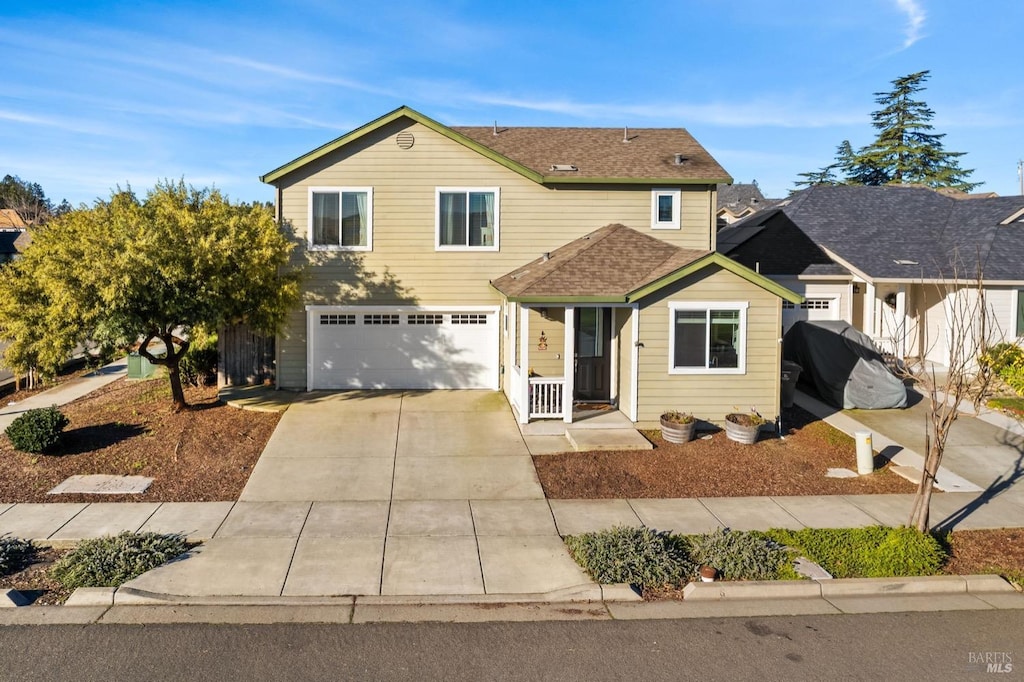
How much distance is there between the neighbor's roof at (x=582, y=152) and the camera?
17422 mm

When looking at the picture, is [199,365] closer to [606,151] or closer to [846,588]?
[606,151]

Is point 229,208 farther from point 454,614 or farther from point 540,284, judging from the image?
point 454,614

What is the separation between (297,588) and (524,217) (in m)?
12.1

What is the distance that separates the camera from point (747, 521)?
10.1m

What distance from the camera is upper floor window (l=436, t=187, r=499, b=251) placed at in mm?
17906

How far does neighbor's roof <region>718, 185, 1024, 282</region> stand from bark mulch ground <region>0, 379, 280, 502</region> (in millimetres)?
15283

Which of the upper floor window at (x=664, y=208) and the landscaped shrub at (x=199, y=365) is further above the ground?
the upper floor window at (x=664, y=208)

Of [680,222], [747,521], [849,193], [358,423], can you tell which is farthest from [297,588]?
[849,193]

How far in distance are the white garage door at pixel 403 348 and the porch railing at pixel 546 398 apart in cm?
351

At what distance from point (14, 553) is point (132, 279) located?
5865 mm

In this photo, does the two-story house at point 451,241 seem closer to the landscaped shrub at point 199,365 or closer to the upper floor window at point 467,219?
the upper floor window at point 467,219

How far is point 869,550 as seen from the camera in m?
8.81

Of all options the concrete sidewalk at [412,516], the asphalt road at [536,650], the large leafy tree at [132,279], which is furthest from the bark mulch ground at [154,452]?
the asphalt road at [536,650]

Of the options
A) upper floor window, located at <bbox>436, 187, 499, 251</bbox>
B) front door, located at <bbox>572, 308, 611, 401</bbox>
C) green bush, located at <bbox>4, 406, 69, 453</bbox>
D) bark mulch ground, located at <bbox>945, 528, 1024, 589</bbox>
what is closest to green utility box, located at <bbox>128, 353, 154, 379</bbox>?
green bush, located at <bbox>4, 406, 69, 453</bbox>
